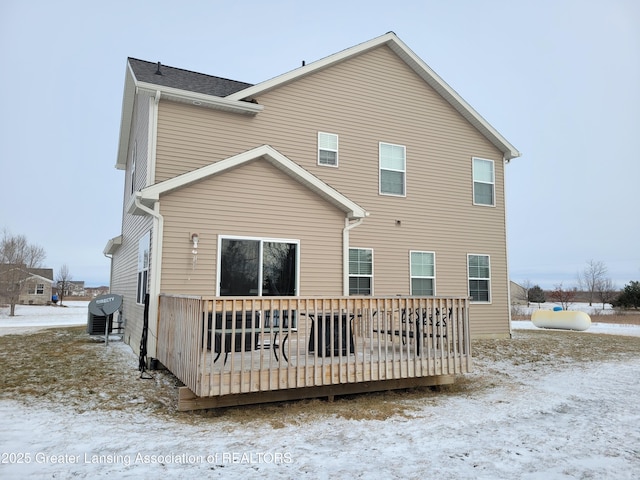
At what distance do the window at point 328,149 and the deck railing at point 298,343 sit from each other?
18.5ft

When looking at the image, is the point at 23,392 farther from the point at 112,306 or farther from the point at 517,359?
the point at 517,359

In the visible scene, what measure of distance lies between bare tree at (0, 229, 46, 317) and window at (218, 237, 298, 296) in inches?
1017

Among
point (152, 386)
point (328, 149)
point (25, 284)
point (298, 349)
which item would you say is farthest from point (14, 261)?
point (298, 349)

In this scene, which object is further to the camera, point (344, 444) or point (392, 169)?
point (392, 169)

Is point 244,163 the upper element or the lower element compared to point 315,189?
upper

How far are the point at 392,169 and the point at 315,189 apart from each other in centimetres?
438

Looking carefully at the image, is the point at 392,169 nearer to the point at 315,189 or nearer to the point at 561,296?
the point at 315,189

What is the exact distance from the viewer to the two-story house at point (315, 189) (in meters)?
8.15

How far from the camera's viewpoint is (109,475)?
12.1ft

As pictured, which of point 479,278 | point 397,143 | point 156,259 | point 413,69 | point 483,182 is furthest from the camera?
point 483,182

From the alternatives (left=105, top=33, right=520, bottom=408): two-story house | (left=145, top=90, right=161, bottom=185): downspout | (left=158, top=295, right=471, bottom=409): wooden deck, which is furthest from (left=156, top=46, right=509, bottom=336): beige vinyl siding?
(left=158, top=295, right=471, bottom=409): wooden deck

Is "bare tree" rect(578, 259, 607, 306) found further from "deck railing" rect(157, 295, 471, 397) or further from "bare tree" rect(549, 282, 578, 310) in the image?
"deck railing" rect(157, 295, 471, 397)

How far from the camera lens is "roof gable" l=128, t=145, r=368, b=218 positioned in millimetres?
7551

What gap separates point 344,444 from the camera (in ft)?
14.9
